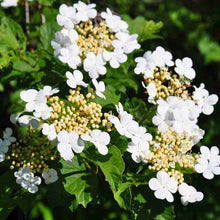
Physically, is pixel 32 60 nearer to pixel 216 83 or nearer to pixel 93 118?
pixel 93 118

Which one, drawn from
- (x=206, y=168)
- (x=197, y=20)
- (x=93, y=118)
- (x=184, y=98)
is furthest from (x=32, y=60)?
(x=197, y=20)

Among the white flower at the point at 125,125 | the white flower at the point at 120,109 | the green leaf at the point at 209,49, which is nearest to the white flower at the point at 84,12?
the white flower at the point at 120,109

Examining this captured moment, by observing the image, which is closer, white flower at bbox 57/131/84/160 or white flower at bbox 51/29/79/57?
white flower at bbox 57/131/84/160

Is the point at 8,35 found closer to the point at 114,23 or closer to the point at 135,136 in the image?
the point at 114,23

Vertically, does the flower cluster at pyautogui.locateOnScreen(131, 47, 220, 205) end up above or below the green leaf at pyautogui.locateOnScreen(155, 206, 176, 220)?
above

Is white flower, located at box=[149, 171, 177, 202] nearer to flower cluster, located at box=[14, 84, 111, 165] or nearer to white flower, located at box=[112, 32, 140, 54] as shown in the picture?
flower cluster, located at box=[14, 84, 111, 165]

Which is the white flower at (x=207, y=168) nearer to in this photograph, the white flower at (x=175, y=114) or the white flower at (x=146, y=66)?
the white flower at (x=175, y=114)

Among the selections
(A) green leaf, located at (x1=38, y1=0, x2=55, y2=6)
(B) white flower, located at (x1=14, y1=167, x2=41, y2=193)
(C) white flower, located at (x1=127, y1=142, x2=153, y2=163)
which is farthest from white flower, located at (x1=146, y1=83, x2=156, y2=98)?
(A) green leaf, located at (x1=38, y1=0, x2=55, y2=6)

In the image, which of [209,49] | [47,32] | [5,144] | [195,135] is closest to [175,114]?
[195,135]

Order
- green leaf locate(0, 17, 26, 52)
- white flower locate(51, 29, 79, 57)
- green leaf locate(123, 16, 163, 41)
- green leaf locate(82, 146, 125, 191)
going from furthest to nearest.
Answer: green leaf locate(123, 16, 163, 41) < green leaf locate(0, 17, 26, 52) < white flower locate(51, 29, 79, 57) < green leaf locate(82, 146, 125, 191)
